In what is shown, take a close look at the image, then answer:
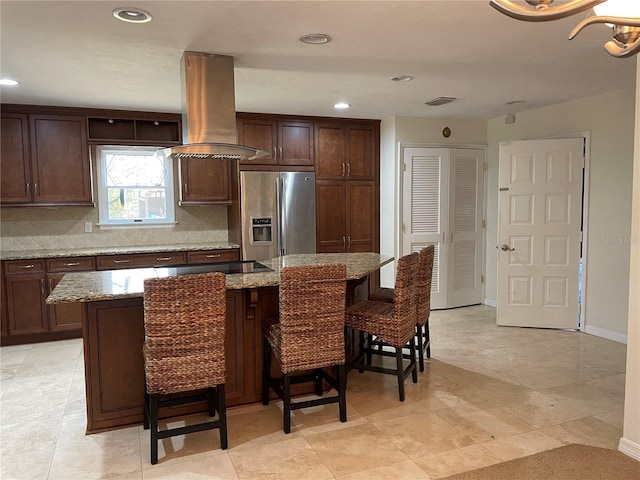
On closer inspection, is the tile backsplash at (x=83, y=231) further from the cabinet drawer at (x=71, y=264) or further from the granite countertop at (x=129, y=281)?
the granite countertop at (x=129, y=281)

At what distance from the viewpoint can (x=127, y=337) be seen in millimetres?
2844

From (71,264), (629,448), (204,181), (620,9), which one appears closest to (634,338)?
(629,448)

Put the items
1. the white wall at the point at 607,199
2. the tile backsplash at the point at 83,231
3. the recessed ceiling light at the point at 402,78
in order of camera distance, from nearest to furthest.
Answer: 1. the recessed ceiling light at the point at 402,78
2. the white wall at the point at 607,199
3. the tile backsplash at the point at 83,231

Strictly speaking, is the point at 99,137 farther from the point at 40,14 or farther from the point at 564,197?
the point at 564,197

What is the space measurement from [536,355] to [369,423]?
6.79 feet

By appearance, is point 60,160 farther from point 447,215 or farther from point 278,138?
point 447,215

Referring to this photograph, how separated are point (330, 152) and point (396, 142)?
81 centimetres

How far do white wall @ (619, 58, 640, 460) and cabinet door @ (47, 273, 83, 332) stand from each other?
462cm

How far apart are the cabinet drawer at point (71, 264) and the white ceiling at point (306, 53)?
156 cm

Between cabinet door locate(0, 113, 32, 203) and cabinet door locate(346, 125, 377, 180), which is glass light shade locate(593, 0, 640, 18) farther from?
cabinet door locate(0, 113, 32, 203)

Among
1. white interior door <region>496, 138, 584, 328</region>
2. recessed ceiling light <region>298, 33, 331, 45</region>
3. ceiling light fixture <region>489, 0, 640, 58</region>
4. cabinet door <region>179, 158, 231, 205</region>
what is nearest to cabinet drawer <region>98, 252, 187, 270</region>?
cabinet door <region>179, 158, 231, 205</region>

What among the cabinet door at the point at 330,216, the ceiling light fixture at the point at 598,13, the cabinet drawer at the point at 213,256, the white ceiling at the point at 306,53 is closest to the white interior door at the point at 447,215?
the cabinet door at the point at 330,216

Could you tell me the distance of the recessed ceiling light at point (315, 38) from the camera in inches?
108

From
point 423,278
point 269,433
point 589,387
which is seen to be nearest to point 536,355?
point 589,387
